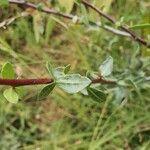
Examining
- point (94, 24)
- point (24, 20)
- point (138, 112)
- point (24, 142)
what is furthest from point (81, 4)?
point (24, 20)

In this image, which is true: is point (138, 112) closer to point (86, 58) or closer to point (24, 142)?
point (86, 58)

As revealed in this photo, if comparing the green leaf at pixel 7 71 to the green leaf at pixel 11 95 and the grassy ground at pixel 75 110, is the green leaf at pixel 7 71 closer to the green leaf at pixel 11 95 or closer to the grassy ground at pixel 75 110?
the green leaf at pixel 11 95

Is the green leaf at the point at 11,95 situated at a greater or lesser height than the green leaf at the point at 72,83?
lesser

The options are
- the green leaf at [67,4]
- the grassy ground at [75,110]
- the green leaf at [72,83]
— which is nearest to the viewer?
the green leaf at [72,83]

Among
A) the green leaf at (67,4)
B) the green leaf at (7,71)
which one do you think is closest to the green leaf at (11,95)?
the green leaf at (7,71)

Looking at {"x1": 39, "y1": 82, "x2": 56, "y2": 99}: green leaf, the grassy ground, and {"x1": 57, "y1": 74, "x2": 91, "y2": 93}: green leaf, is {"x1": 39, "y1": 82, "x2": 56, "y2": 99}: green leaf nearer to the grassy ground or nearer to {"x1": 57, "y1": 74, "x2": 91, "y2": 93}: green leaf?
{"x1": 57, "y1": 74, "x2": 91, "y2": 93}: green leaf

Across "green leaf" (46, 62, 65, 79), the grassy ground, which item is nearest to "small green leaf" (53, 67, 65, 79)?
"green leaf" (46, 62, 65, 79)

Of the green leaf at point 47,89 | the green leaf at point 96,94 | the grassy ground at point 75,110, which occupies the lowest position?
the grassy ground at point 75,110

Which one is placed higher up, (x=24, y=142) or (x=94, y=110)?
(x=94, y=110)
